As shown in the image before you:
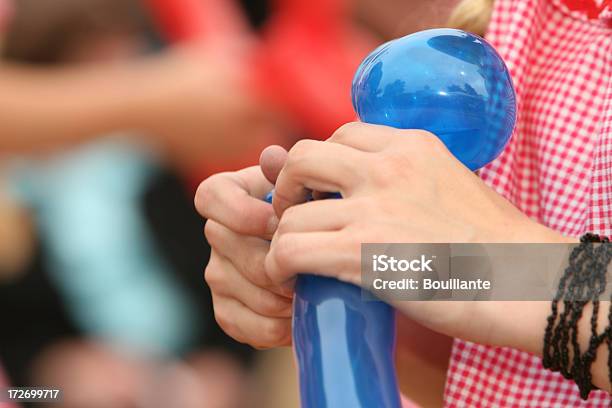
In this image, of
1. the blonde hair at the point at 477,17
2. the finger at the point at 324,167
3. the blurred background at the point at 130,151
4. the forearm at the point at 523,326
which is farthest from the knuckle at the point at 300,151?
the blurred background at the point at 130,151

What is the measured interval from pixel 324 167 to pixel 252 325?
16 cm

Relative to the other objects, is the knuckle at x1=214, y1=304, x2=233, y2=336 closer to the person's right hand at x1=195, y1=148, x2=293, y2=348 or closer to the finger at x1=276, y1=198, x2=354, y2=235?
the person's right hand at x1=195, y1=148, x2=293, y2=348

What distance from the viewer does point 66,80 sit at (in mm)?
1527

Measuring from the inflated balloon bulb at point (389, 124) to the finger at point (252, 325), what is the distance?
102 mm

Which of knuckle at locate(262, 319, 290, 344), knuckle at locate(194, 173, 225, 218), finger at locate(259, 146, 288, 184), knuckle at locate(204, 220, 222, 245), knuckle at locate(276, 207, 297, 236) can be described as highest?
finger at locate(259, 146, 288, 184)

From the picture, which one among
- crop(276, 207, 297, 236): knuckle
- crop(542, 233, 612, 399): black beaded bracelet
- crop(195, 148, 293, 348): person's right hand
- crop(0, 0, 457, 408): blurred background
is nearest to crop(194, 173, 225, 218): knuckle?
crop(195, 148, 293, 348): person's right hand

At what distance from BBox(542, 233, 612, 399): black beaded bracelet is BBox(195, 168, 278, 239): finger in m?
0.16

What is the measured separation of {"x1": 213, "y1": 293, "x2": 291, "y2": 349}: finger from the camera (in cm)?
58

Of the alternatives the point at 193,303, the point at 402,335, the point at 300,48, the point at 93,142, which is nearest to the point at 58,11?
the point at 93,142

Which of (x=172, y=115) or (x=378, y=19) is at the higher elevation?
(x=378, y=19)

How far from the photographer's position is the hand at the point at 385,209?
1.49 feet

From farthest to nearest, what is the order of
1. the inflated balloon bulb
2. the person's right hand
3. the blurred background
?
the blurred background, the person's right hand, the inflated balloon bulb

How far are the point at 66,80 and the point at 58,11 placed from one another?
105mm

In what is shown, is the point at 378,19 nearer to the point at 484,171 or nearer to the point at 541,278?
the point at 484,171
